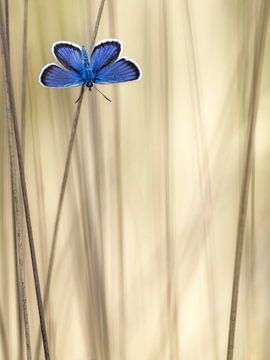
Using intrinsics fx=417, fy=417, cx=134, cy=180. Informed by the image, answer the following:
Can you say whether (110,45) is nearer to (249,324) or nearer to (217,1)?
(217,1)

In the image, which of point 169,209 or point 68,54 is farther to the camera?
point 169,209

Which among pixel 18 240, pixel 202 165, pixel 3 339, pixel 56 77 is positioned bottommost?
pixel 3 339

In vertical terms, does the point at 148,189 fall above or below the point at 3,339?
above

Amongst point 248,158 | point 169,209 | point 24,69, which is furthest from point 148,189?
point 24,69

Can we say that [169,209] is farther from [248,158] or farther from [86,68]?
[86,68]

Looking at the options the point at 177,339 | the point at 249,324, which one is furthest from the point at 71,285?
the point at 249,324

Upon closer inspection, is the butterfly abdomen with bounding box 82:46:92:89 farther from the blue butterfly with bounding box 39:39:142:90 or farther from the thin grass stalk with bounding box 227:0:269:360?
the thin grass stalk with bounding box 227:0:269:360

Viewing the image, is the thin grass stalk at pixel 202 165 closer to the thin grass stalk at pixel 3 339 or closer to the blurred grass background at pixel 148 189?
the blurred grass background at pixel 148 189

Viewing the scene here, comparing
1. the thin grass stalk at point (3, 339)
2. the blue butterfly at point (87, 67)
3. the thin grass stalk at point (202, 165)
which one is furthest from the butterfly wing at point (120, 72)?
the thin grass stalk at point (3, 339)
